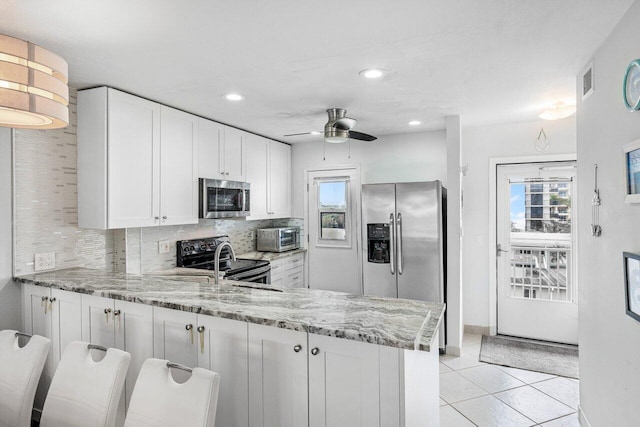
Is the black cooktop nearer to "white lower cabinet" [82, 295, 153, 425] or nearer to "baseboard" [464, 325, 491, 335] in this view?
"white lower cabinet" [82, 295, 153, 425]

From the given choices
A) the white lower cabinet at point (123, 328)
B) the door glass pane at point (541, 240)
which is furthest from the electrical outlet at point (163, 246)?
the door glass pane at point (541, 240)

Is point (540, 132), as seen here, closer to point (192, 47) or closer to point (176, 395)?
point (192, 47)

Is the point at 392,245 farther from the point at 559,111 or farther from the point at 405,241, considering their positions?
the point at 559,111

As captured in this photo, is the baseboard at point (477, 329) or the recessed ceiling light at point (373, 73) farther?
the baseboard at point (477, 329)

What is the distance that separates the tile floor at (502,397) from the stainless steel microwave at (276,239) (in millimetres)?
2354

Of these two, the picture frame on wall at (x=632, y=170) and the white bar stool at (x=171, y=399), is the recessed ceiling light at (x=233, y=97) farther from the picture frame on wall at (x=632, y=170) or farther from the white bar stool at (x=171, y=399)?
the picture frame on wall at (x=632, y=170)

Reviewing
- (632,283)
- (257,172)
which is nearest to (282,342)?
(632,283)

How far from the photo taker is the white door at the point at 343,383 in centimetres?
145

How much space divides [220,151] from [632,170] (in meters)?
3.32

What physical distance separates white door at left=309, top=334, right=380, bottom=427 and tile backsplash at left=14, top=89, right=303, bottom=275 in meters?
2.23

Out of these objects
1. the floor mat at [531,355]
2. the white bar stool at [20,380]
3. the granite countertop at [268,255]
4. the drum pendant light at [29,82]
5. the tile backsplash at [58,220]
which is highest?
the drum pendant light at [29,82]

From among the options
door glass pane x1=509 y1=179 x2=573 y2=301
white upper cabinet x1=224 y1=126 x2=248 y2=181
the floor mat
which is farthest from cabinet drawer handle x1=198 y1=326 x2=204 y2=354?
door glass pane x1=509 y1=179 x2=573 y2=301

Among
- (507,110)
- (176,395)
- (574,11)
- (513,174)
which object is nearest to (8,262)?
(176,395)

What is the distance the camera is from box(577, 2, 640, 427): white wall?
1708mm
